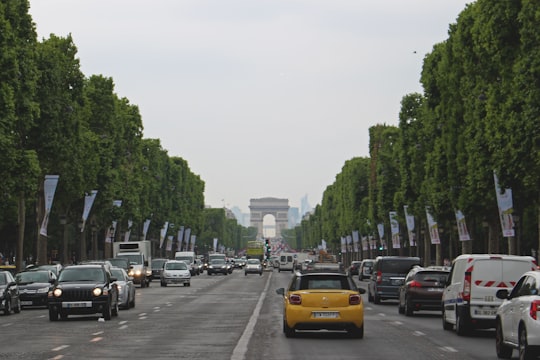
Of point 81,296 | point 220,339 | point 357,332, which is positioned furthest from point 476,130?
point 220,339

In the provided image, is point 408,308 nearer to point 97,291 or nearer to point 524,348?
point 97,291

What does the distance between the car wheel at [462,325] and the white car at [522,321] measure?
5.65 meters

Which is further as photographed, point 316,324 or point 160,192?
point 160,192

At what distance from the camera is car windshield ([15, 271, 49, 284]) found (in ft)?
154

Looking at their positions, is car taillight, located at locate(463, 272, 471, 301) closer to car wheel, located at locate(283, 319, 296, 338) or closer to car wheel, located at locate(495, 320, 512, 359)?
car wheel, located at locate(283, 319, 296, 338)

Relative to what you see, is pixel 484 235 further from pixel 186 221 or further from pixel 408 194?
pixel 186 221

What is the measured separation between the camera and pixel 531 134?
38.8 m

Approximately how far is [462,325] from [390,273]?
2010 centimetres

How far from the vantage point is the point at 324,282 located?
2673 centimetres

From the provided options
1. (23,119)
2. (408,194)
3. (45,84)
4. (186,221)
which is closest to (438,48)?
(408,194)

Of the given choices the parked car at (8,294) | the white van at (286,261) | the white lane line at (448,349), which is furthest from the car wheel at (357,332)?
the white van at (286,261)

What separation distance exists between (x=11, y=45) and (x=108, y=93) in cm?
3640

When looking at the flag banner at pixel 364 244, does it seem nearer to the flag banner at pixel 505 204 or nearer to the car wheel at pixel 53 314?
the flag banner at pixel 505 204

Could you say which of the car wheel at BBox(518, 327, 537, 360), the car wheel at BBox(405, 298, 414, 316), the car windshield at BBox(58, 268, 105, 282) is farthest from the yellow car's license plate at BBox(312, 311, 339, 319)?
Answer: the car wheel at BBox(405, 298, 414, 316)
